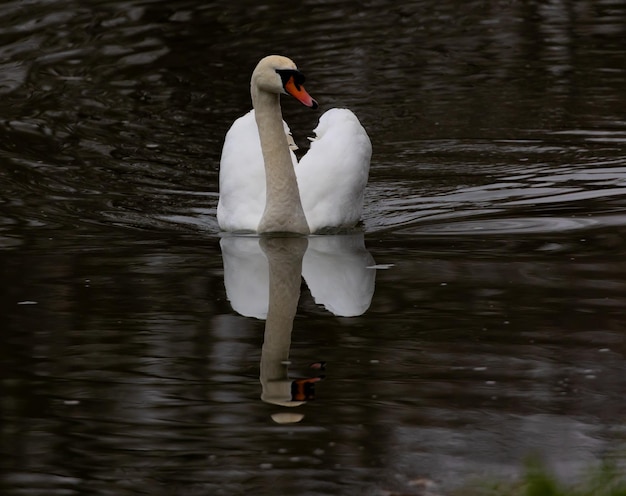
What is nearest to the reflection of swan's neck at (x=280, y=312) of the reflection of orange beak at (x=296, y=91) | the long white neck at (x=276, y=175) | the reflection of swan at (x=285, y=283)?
the reflection of swan at (x=285, y=283)

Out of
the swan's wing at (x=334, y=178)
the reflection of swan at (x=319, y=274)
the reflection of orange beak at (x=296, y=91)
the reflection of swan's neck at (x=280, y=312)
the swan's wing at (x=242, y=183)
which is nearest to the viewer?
the reflection of swan's neck at (x=280, y=312)

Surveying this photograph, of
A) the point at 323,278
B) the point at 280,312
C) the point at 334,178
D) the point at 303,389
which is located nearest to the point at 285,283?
the point at 323,278

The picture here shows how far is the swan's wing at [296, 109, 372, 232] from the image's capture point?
376 inches

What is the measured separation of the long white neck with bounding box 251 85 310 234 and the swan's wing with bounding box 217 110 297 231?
0.18 meters

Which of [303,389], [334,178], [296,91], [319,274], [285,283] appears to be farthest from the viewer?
[334,178]

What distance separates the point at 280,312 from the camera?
24.6 ft

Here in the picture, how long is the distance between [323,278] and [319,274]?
0.11m

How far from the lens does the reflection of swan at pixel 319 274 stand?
25.2ft

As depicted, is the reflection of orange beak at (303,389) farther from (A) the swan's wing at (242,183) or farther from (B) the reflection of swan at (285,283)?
(A) the swan's wing at (242,183)

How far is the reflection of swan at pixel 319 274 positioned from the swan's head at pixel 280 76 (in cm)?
95

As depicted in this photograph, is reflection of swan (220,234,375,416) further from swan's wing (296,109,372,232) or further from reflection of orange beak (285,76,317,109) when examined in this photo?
reflection of orange beak (285,76,317,109)

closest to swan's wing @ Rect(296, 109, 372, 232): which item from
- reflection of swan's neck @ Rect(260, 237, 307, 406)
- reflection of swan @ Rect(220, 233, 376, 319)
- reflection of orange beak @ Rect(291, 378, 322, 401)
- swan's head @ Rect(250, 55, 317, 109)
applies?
reflection of swan @ Rect(220, 233, 376, 319)

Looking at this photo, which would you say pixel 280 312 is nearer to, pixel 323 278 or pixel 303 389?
pixel 323 278

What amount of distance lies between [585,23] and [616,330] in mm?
11195
